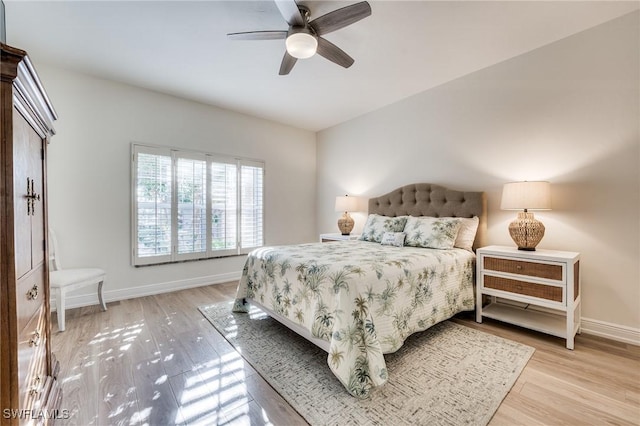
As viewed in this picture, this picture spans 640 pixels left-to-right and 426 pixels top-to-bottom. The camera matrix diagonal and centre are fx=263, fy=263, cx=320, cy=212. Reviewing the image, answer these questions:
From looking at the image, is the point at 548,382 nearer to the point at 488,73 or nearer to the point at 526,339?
the point at 526,339

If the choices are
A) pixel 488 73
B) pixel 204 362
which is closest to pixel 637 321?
pixel 488 73

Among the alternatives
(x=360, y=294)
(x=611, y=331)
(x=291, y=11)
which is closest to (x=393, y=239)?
(x=360, y=294)

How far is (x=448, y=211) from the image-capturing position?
3246mm

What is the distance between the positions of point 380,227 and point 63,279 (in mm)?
3460

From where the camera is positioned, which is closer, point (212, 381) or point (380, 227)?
point (212, 381)

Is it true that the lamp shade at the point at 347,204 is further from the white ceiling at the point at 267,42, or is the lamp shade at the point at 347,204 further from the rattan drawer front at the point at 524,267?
the rattan drawer front at the point at 524,267

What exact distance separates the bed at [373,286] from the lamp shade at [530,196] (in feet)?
1.73

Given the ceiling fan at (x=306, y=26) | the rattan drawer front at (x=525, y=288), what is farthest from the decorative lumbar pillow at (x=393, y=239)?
the ceiling fan at (x=306, y=26)

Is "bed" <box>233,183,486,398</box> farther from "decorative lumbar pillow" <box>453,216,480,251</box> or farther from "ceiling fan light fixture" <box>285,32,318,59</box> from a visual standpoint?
"ceiling fan light fixture" <box>285,32,318,59</box>

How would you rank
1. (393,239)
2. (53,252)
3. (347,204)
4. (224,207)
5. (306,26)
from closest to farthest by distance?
(306,26), (53,252), (393,239), (224,207), (347,204)

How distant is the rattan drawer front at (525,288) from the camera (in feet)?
7.16

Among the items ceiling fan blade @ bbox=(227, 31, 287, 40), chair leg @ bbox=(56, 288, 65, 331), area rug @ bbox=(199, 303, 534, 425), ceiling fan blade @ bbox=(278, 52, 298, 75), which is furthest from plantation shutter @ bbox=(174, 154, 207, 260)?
ceiling fan blade @ bbox=(227, 31, 287, 40)

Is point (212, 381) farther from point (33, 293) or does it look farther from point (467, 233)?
point (467, 233)

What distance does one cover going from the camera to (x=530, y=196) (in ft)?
7.84
